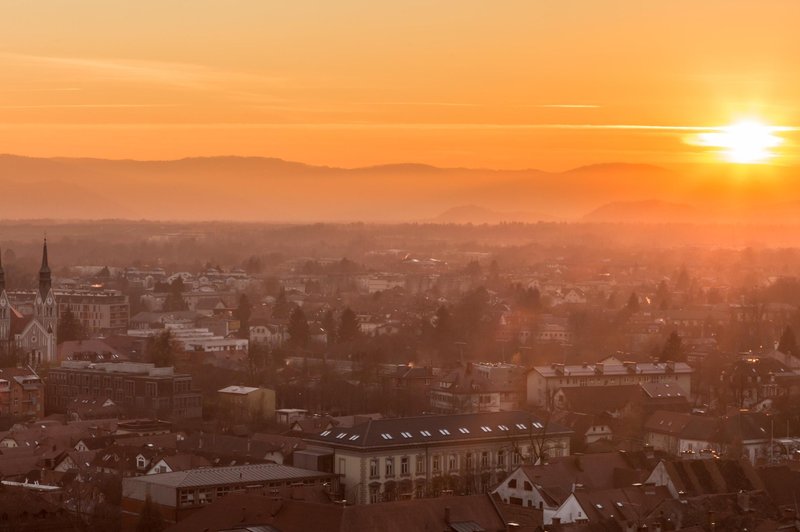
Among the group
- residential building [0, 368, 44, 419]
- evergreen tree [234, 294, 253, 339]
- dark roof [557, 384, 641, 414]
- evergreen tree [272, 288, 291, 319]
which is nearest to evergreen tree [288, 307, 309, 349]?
evergreen tree [234, 294, 253, 339]

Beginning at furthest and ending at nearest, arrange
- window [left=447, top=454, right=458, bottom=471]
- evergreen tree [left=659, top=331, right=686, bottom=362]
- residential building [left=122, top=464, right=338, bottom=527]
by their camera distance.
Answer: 1. evergreen tree [left=659, top=331, right=686, bottom=362]
2. window [left=447, top=454, right=458, bottom=471]
3. residential building [left=122, top=464, right=338, bottom=527]

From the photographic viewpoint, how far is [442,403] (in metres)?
54.1

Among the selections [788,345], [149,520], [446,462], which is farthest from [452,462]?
[788,345]

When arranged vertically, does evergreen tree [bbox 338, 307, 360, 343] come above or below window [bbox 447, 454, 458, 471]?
above

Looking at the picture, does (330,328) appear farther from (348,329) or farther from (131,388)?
(131,388)

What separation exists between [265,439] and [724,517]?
1478cm

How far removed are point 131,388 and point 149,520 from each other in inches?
976

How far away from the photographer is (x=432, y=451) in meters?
39.6

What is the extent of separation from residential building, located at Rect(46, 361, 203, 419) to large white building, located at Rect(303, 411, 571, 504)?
1198 cm

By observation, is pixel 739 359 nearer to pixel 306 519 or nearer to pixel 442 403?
pixel 442 403

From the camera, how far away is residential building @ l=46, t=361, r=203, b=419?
53.6 metres

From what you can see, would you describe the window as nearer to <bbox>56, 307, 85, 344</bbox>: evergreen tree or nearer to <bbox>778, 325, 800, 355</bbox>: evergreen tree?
<bbox>778, 325, 800, 355</bbox>: evergreen tree

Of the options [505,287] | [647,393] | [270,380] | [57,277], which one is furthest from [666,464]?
[57,277]

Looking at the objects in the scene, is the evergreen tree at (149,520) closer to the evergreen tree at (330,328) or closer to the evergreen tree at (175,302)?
the evergreen tree at (330,328)
